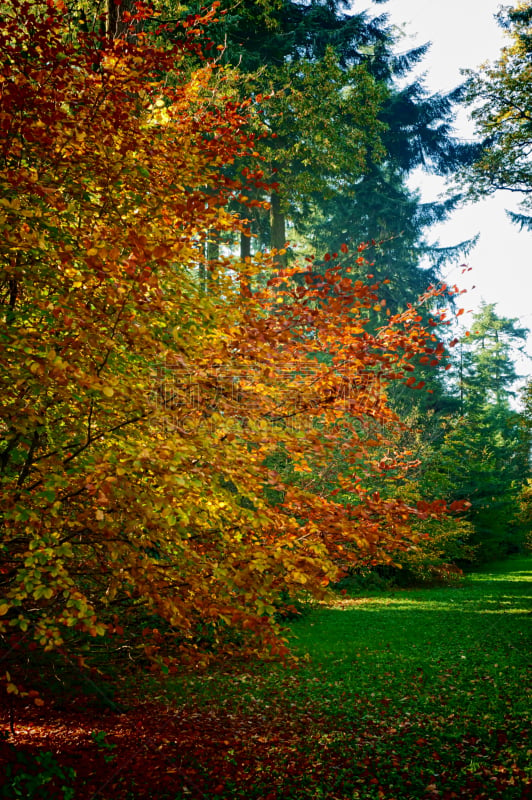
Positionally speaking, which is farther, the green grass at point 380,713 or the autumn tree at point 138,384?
the green grass at point 380,713

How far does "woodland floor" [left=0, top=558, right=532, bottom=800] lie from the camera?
427 centimetres

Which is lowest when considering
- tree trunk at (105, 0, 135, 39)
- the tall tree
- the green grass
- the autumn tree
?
the green grass

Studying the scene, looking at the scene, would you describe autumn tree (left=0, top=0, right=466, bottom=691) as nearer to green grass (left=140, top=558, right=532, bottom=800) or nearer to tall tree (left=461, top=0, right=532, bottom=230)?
green grass (left=140, top=558, right=532, bottom=800)

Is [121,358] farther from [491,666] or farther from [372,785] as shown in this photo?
[491,666]

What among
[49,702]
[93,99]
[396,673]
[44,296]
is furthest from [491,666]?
[93,99]

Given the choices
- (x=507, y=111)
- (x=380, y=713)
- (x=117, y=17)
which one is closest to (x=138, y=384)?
(x=380, y=713)

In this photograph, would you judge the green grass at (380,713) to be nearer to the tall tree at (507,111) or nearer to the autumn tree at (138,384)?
the autumn tree at (138,384)

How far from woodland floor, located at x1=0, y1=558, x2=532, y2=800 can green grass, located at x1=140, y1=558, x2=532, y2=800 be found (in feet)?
0.06

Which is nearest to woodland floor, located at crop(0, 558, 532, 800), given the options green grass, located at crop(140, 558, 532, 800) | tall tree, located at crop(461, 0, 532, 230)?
green grass, located at crop(140, 558, 532, 800)

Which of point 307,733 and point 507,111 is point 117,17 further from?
point 507,111

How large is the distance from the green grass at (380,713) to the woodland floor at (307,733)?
2cm

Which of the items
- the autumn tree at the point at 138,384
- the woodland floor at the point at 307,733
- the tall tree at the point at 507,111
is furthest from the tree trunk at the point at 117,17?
the tall tree at the point at 507,111

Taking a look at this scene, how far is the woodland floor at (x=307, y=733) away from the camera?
4273 millimetres

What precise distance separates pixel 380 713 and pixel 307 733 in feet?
3.19
